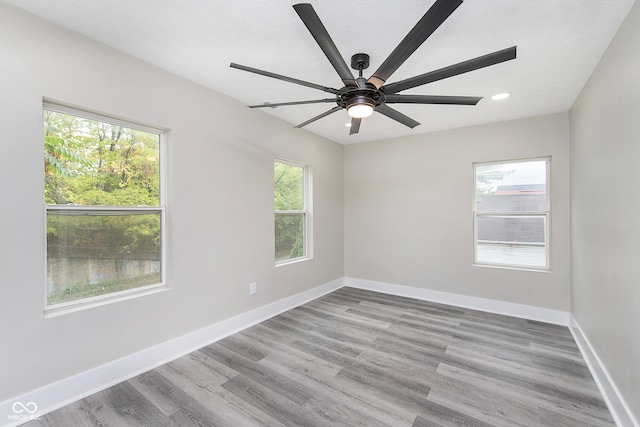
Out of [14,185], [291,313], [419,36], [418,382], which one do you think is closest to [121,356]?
[14,185]

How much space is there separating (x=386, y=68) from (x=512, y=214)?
3.26 meters

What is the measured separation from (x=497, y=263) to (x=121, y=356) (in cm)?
442

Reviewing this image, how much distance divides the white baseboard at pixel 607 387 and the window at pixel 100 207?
3520 mm

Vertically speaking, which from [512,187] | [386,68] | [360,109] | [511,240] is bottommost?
[511,240]

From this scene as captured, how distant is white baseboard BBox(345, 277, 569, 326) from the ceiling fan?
2.99 m

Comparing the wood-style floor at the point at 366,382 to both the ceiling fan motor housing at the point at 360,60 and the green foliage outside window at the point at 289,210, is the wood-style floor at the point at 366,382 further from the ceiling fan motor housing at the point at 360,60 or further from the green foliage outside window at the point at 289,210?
the ceiling fan motor housing at the point at 360,60

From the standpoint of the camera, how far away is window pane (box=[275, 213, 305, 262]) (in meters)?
3.95

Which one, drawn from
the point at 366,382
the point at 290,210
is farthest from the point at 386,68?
the point at 290,210

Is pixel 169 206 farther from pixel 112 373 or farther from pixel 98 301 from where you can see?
pixel 112 373

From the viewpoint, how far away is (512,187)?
12.6ft

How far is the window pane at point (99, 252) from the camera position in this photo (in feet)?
6.70

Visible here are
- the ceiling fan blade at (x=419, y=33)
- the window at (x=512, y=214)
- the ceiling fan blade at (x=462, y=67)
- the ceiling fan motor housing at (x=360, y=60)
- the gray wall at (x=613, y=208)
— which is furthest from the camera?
the window at (x=512, y=214)

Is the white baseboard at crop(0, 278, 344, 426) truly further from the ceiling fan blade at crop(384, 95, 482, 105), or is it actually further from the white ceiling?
the ceiling fan blade at crop(384, 95, 482, 105)

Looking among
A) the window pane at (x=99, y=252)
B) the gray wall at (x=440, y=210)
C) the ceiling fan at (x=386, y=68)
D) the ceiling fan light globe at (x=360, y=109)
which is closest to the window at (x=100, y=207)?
the window pane at (x=99, y=252)
